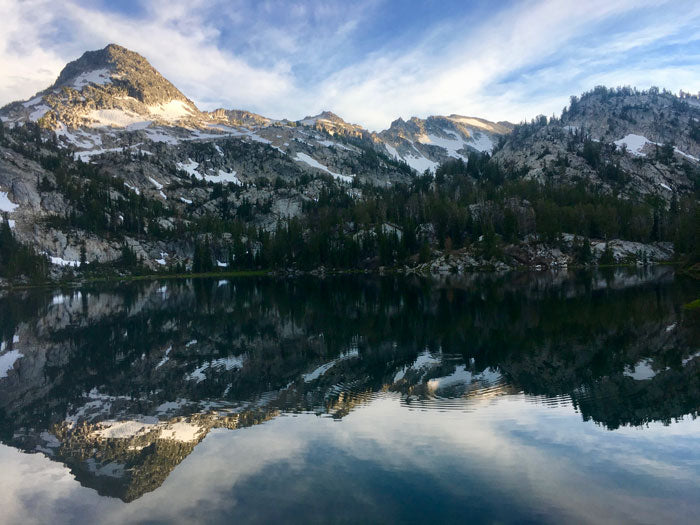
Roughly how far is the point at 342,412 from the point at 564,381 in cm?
1197

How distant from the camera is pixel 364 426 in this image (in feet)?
58.6

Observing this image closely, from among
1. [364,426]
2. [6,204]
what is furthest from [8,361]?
[6,204]

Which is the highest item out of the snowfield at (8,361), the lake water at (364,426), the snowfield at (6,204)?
the snowfield at (6,204)

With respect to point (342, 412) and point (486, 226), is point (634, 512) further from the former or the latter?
point (486, 226)

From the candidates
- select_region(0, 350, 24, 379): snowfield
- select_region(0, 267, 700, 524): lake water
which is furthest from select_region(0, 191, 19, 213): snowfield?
select_region(0, 350, 24, 379): snowfield

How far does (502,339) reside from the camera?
3281cm

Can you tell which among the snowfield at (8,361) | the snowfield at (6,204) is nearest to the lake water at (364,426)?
the snowfield at (8,361)

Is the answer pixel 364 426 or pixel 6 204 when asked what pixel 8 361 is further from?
pixel 6 204

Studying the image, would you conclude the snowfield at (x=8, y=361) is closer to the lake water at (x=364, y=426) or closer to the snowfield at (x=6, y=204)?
the lake water at (x=364, y=426)

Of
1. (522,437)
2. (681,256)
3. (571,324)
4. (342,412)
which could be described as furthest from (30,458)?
(681,256)

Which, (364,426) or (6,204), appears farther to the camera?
(6,204)

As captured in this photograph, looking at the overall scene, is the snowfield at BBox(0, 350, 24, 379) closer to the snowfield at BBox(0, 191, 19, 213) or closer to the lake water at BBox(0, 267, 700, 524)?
the lake water at BBox(0, 267, 700, 524)

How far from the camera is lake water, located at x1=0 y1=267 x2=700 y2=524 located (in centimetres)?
1224

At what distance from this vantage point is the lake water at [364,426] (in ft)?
40.2
